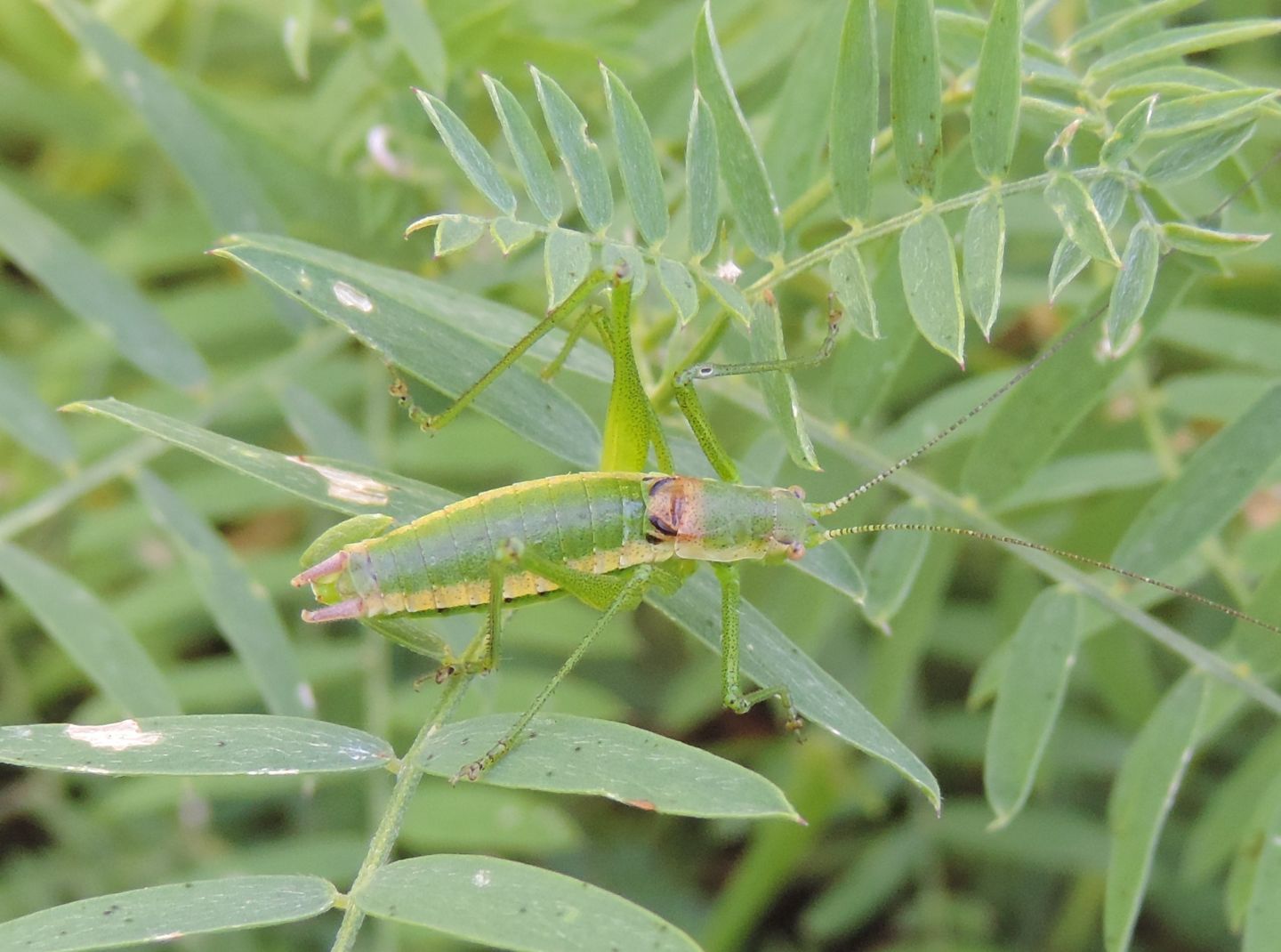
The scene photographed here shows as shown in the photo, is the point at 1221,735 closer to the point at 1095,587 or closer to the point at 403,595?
the point at 1095,587

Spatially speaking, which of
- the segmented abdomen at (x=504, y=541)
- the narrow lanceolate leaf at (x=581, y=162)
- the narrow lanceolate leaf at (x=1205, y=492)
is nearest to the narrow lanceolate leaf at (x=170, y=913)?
the segmented abdomen at (x=504, y=541)

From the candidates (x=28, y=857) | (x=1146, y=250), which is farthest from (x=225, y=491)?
(x=1146, y=250)

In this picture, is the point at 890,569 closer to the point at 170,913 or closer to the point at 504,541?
the point at 504,541

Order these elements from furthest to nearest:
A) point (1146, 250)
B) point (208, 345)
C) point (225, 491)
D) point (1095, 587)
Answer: point (208, 345) → point (225, 491) → point (1095, 587) → point (1146, 250)

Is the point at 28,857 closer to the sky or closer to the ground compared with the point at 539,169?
closer to the ground

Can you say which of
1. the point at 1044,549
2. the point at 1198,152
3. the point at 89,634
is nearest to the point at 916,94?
the point at 1198,152

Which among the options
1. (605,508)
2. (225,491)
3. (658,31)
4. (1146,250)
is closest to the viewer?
(1146,250)
